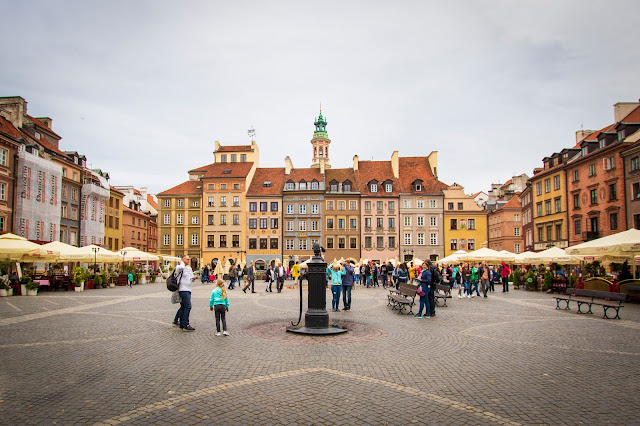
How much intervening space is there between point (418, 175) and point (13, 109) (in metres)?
48.8

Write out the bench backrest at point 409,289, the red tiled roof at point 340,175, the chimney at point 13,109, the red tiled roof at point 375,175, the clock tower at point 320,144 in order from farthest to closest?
the clock tower at point 320,144, the red tiled roof at point 340,175, the red tiled roof at point 375,175, the chimney at point 13,109, the bench backrest at point 409,289

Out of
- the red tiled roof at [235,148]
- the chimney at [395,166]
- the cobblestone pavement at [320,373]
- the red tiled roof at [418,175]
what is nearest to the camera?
the cobblestone pavement at [320,373]

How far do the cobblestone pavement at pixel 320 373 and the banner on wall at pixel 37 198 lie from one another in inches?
1100

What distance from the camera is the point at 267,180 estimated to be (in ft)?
216

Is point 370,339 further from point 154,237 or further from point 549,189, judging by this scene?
point 154,237

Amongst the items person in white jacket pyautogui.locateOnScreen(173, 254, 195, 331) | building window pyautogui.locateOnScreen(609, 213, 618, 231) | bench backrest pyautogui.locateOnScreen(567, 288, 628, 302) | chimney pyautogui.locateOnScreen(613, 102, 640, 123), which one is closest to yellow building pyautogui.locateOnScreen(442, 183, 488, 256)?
chimney pyautogui.locateOnScreen(613, 102, 640, 123)

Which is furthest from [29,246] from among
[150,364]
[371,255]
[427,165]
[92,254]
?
[427,165]

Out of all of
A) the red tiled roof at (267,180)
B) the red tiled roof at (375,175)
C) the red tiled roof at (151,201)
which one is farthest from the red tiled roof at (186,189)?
the red tiled roof at (375,175)

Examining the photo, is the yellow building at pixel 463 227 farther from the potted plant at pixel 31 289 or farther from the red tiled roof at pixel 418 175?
the potted plant at pixel 31 289

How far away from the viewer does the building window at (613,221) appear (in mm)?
36812

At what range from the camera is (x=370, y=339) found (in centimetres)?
1073

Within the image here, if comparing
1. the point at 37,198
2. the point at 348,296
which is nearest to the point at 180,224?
the point at 37,198

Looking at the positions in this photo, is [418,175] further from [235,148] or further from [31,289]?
[31,289]

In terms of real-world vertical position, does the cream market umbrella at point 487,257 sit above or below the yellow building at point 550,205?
below
